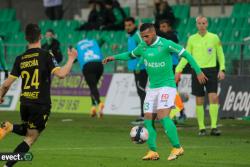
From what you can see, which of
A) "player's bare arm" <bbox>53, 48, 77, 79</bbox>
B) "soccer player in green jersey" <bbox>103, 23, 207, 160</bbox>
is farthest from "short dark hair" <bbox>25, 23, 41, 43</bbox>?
"soccer player in green jersey" <bbox>103, 23, 207, 160</bbox>

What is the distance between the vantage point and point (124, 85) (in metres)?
27.1

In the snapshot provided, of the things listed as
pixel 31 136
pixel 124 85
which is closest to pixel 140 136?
pixel 31 136

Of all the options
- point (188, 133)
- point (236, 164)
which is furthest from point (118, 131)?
point (236, 164)

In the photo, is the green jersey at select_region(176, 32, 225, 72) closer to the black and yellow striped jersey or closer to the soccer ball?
the soccer ball

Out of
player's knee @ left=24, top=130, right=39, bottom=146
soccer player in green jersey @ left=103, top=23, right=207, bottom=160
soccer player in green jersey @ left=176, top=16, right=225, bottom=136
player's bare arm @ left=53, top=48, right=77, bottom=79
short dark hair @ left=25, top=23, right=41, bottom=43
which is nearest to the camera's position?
player's bare arm @ left=53, top=48, right=77, bottom=79

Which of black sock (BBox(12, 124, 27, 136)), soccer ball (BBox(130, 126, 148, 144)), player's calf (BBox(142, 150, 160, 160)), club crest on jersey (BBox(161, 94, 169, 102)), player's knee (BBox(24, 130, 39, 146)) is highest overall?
club crest on jersey (BBox(161, 94, 169, 102))

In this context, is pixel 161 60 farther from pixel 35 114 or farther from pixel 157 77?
pixel 35 114

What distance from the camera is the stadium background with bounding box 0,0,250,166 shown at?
55.0 feet

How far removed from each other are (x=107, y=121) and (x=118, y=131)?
3.28m

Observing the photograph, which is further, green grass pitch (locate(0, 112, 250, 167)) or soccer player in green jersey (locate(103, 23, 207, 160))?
soccer player in green jersey (locate(103, 23, 207, 160))

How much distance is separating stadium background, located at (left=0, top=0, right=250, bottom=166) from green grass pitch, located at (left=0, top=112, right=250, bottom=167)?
2 centimetres

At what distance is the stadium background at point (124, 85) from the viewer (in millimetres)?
16766

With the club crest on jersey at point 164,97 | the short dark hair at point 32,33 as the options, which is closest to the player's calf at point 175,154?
the club crest on jersey at point 164,97

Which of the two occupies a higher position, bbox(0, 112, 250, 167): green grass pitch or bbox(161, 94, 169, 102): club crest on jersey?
bbox(161, 94, 169, 102): club crest on jersey
